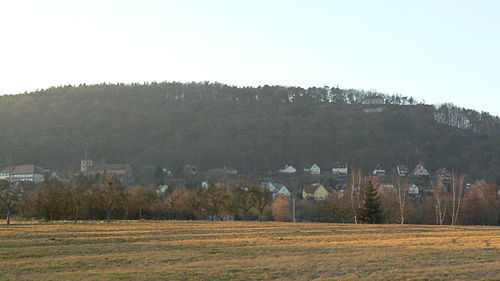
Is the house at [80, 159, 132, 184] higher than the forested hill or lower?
lower

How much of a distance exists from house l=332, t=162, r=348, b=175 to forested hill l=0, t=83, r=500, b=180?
3.78 m

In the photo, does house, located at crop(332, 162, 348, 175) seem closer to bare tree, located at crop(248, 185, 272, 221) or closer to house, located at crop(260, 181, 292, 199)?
house, located at crop(260, 181, 292, 199)

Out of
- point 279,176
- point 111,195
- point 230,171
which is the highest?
point 230,171

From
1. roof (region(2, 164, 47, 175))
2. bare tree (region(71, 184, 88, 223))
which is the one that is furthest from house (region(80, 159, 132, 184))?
bare tree (region(71, 184, 88, 223))

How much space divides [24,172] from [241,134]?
63.2 meters

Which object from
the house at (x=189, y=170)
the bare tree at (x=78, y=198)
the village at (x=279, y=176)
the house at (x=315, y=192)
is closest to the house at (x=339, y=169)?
the village at (x=279, y=176)

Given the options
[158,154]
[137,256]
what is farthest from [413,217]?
[158,154]

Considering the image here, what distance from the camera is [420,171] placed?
465ft

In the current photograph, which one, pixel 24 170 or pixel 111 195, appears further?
pixel 24 170

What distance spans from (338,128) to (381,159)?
28000 millimetres

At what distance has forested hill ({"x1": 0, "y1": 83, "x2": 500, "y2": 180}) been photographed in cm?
15625

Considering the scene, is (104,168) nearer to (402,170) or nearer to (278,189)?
(278,189)

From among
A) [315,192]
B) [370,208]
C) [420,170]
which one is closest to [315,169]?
[420,170]

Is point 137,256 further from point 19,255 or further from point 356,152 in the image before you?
point 356,152
